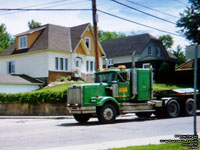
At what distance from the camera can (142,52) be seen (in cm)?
4931

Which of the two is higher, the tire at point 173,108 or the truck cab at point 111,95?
the truck cab at point 111,95

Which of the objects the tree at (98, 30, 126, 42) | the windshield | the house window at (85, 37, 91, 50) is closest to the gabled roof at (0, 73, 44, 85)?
the house window at (85, 37, 91, 50)

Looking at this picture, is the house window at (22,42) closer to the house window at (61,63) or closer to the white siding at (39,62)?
the white siding at (39,62)

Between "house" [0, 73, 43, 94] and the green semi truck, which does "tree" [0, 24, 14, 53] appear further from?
the green semi truck

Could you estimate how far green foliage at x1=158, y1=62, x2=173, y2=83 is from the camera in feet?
147

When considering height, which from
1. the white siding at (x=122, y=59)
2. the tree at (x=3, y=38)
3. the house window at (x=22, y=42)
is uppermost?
the tree at (x=3, y=38)

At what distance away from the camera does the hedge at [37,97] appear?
23.9m

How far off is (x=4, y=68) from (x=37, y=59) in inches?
275

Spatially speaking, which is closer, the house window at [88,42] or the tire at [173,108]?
the tire at [173,108]

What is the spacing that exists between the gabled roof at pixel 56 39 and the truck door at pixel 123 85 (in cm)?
1915

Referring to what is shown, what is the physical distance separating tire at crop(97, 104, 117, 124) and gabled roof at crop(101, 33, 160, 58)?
33755 millimetres

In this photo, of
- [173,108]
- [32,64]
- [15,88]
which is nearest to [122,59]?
[32,64]

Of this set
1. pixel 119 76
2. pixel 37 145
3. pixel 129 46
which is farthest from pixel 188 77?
pixel 37 145

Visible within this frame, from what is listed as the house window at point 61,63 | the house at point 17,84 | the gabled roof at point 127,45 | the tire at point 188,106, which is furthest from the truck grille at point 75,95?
the gabled roof at point 127,45
